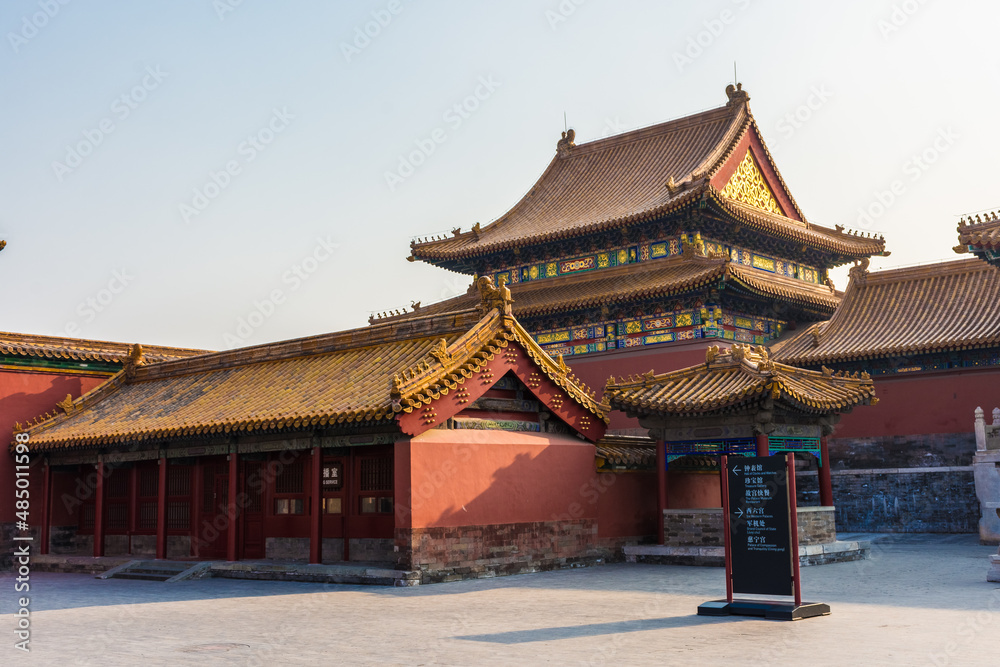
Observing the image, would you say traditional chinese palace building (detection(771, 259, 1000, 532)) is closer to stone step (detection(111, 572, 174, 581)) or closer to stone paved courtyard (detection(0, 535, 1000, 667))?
stone paved courtyard (detection(0, 535, 1000, 667))

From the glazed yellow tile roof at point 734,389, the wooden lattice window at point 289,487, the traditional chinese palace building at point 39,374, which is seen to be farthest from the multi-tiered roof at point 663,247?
the wooden lattice window at point 289,487

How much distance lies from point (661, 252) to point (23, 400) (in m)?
17.5

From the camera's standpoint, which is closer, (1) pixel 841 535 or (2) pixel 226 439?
(2) pixel 226 439

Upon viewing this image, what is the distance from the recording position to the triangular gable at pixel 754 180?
31516 millimetres

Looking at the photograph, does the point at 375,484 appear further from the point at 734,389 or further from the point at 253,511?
the point at 734,389

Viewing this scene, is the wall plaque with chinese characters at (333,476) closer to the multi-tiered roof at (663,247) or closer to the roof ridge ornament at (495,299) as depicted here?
the roof ridge ornament at (495,299)

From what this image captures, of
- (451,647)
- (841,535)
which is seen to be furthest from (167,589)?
(841,535)

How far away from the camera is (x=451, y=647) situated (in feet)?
31.7

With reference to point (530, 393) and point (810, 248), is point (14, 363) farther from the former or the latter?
point (810, 248)

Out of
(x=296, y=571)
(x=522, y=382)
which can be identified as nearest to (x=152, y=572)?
(x=296, y=571)

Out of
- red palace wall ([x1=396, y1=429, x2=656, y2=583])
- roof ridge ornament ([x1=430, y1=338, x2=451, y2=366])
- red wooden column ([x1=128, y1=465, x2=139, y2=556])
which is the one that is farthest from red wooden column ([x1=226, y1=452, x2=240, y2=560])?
roof ridge ornament ([x1=430, y1=338, x2=451, y2=366])

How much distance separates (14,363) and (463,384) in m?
11.9

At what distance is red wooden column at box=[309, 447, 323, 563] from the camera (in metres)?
17.3

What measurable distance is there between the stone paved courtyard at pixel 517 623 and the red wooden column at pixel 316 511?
942 millimetres
